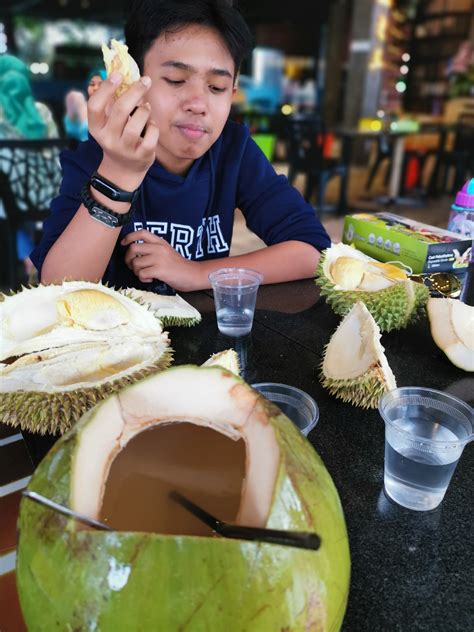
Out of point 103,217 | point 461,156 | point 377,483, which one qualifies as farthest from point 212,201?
point 461,156

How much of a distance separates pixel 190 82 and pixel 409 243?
0.71 metres

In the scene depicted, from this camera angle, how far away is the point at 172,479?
0.38 metres

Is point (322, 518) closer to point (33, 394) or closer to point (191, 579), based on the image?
point (191, 579)

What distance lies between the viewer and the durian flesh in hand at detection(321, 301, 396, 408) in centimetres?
75

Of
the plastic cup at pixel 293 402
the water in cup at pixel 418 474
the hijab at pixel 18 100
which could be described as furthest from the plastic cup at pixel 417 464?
the hijab at pixel 18 100

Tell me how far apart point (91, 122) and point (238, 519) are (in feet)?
2.75

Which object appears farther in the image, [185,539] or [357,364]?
[357,364]

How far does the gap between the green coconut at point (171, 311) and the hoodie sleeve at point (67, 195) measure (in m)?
0.40

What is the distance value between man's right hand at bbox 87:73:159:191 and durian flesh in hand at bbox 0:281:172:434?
314mm

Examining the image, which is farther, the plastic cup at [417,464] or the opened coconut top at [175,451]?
the plastic cup at [417,464]

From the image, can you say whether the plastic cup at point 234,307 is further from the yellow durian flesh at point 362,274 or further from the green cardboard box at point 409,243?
the green cardboard box at point 409,243

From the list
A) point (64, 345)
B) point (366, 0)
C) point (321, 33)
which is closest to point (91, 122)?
point (64, 345)

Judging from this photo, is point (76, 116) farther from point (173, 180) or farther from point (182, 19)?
point (182, 19)

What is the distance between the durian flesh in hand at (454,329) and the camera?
35.4 inches
